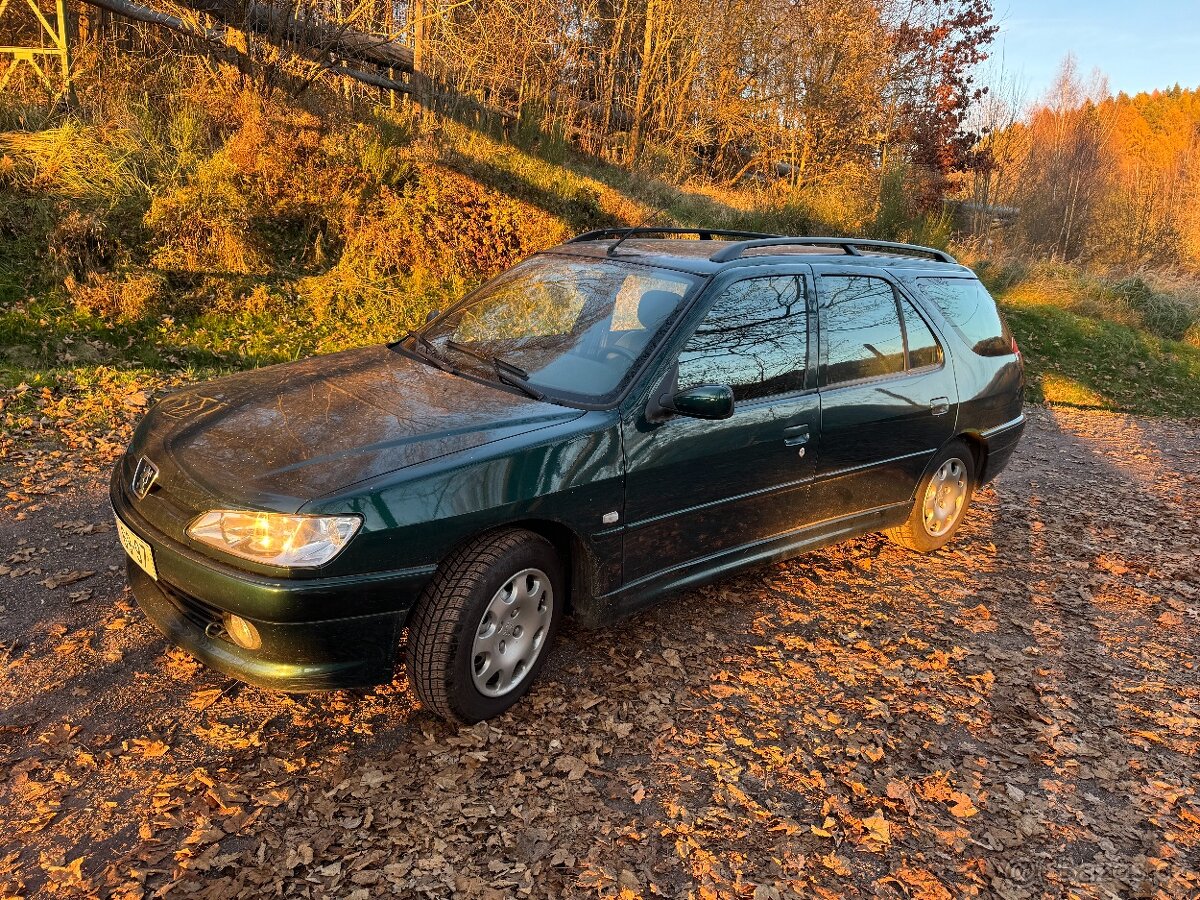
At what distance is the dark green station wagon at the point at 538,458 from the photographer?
277cm

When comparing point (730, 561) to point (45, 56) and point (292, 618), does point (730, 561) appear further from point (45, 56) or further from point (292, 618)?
point (45, 56)

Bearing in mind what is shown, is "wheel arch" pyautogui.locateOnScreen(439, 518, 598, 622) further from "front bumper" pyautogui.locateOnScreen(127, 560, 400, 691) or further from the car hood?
"front bumper" pyautogui.locateOnScreen(127, 560, 400, 691)

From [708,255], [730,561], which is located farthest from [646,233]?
[730,561]

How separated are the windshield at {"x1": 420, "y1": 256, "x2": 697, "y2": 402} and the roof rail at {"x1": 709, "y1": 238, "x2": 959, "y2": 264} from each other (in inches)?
13.9

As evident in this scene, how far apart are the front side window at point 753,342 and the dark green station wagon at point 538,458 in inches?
0.5

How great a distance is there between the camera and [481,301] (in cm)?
440

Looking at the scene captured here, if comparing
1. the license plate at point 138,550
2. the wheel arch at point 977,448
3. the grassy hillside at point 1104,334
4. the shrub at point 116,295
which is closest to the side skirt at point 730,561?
the wheel arch at point 977,448

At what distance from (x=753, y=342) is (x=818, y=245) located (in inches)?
47.3

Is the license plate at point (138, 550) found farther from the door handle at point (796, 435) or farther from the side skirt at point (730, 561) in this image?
the door handle at point (796, 435)

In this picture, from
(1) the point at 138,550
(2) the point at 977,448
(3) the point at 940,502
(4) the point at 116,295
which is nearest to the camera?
(1) the point at 138,550

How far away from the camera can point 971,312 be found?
17.4ft

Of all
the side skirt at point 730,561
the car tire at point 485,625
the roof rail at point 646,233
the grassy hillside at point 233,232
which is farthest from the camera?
the grassy hillside at point 233,232

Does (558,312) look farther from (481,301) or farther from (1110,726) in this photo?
(1110,726)

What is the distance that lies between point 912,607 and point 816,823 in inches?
80.1
